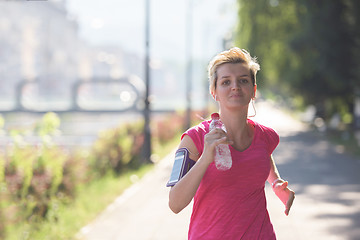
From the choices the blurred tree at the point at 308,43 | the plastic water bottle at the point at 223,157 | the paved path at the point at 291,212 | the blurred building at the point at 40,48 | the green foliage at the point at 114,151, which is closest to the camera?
the plastic water bottle at the point at 223,157

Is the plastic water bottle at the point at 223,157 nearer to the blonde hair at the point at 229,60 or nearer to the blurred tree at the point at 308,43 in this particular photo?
the blonde hair at the point at 229,60

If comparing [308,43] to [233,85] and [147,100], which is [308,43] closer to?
[147,100]

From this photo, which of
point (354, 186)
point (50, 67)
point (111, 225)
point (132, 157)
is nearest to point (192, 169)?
point (111, 225)

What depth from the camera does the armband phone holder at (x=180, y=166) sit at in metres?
2.52

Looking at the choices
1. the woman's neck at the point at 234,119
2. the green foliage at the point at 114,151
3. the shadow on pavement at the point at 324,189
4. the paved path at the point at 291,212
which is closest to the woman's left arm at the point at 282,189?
the woman's neck at the point at 234,119

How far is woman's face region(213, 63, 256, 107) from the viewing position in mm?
2621

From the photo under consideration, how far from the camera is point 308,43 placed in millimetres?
24578

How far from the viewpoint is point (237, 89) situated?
103 inches

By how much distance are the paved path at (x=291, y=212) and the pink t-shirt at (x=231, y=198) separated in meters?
4.51

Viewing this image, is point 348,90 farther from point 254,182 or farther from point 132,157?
point 254,182

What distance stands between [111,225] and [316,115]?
30.9 m

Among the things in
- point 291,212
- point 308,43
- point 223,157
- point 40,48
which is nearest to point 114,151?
point 291,212

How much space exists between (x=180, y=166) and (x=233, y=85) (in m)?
0.45

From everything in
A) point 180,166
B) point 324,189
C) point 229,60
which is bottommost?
point 324,189
